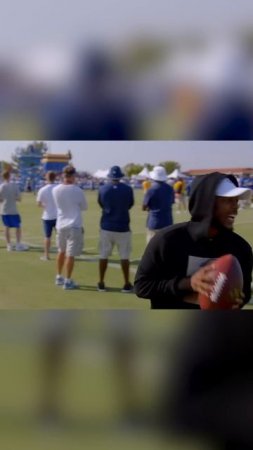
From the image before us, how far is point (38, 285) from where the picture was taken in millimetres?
4590

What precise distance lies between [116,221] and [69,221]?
36 centimetres

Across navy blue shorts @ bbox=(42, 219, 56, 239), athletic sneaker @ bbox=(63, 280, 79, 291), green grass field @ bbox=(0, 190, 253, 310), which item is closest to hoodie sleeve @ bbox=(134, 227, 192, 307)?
green grass field @ bbox=(0, 190, 253, 310)

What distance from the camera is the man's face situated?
1864 mm

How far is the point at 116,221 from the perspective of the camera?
430 cm

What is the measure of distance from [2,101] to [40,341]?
40.4 inches

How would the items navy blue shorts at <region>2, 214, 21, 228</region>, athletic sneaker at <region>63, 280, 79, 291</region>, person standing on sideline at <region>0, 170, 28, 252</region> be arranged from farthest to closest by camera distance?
navy blue shorts at <region>2, 214, 21, 228</region>, person standing on sideline at <region>0, 170, 28, 252</region>, athletic sneaker at <region>63, 280, 79, 291</region>

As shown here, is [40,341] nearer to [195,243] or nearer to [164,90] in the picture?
[195,243]

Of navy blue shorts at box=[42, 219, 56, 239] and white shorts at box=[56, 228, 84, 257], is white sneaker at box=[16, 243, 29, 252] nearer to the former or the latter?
navy blue shorts at box=[42, 219, 56, 239]

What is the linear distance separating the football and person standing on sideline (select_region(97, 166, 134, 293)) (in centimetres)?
228

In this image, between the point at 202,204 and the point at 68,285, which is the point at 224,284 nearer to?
the point at 202,204

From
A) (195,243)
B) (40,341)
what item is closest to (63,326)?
(40,341)

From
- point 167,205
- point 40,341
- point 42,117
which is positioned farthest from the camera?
point 167,205

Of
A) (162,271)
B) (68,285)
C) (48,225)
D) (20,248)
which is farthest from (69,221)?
(162,271)

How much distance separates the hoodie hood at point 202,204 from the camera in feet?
6.06
